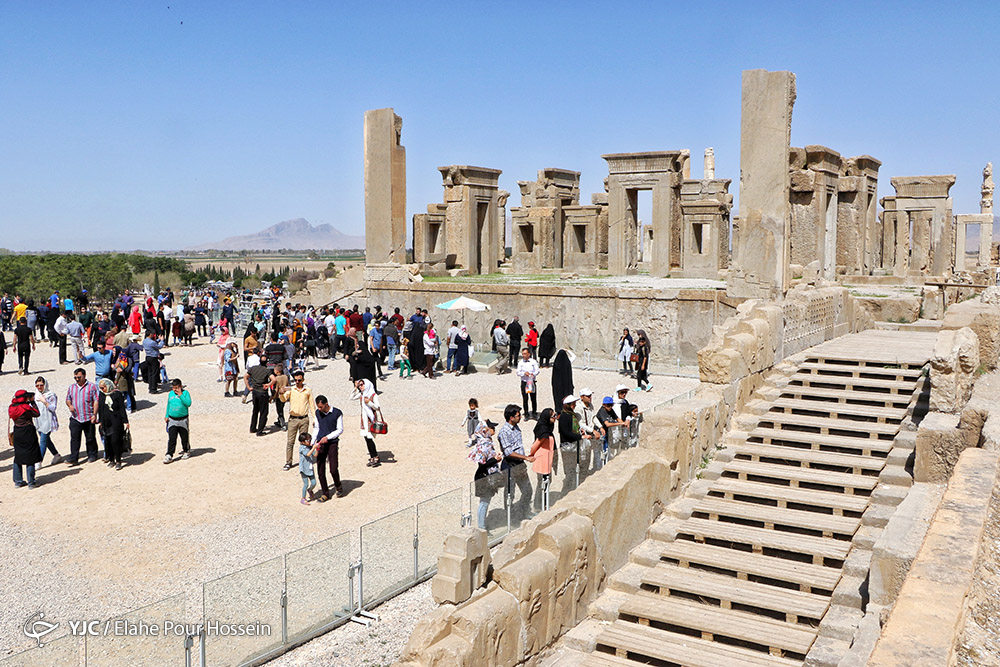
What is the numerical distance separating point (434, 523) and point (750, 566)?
116 inches

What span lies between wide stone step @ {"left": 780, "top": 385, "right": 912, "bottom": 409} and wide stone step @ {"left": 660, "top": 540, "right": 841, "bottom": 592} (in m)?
3.02

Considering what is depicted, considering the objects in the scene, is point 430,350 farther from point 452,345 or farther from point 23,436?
point 23,436

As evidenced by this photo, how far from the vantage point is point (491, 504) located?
8758 millimetres

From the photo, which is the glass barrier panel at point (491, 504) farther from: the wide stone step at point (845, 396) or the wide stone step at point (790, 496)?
the wide stone step at point (845, 396)

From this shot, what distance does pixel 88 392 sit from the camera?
11.6m

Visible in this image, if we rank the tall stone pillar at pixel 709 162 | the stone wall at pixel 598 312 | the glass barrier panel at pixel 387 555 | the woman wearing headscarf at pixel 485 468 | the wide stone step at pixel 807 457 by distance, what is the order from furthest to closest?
1. the tall stone pillar at pixel 709 162
2. the stone wall at pixel 598 312
3. the woman wearing headscarf at pixel 485 468
4. the wide stone step at pixel 807 457
5. the glass barrier panel at pixel 387 555

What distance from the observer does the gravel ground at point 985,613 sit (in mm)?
4211

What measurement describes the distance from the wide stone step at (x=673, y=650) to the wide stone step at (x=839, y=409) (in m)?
3.92

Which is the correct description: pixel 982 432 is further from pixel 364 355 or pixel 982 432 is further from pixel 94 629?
pixel 364 355

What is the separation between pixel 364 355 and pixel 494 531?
6883mm

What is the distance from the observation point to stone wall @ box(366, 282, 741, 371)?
60.5 feet

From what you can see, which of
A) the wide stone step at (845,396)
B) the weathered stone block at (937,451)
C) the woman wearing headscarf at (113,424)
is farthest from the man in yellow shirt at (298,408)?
the weathered stone block at (937,451)

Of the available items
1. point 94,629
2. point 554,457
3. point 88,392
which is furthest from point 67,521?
point 554,457

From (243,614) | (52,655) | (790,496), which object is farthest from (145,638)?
(790,496)
